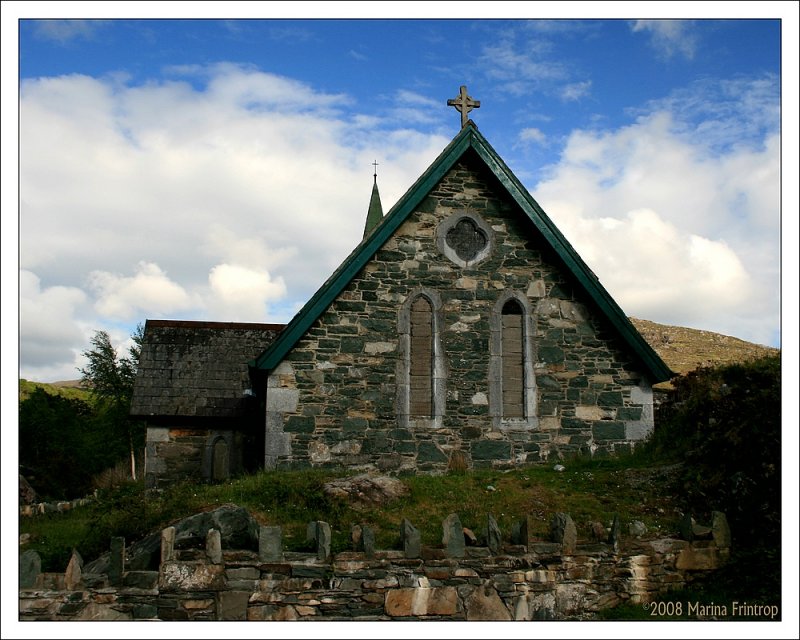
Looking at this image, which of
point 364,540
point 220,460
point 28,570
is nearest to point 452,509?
point 364,540

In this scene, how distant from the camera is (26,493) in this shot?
18656 millimetres

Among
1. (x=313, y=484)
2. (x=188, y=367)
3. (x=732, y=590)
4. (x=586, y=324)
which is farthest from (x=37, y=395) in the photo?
(x=732, y=590)

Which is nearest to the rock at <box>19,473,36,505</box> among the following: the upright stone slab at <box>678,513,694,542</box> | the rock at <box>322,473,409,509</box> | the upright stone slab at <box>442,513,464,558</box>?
the rock at <box>322,473,409,509</box>

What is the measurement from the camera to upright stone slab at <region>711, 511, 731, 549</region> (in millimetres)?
10031

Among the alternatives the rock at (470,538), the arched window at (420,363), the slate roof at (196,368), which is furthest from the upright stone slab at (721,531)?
the slate roof at (196,368)

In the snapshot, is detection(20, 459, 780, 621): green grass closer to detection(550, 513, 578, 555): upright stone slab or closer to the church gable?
detection(550, 513, 578, 555): upright stone slab

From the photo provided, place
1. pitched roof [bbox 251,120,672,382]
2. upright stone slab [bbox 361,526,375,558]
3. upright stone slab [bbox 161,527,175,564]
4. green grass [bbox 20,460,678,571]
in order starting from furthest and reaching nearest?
pitched roof [bbox 251,120,672,382] < green grass [bbox 20,460,678,571] < upright stone slab [bbox 361,526,375,558] < upright stone slab [bbox 161,527,175,564]

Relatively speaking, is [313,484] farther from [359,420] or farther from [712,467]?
[712,467]

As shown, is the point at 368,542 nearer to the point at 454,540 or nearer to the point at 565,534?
the point at 454,540

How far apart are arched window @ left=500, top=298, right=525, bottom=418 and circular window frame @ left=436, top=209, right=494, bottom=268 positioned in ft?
3.29

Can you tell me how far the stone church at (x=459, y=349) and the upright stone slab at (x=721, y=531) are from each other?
448 cm

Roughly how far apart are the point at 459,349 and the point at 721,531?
228 inches

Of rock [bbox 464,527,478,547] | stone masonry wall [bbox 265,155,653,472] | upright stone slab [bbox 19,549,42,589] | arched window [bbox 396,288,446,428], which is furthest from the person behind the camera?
arched window [bbox 396,288,446,428]

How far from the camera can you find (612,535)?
9.64m
